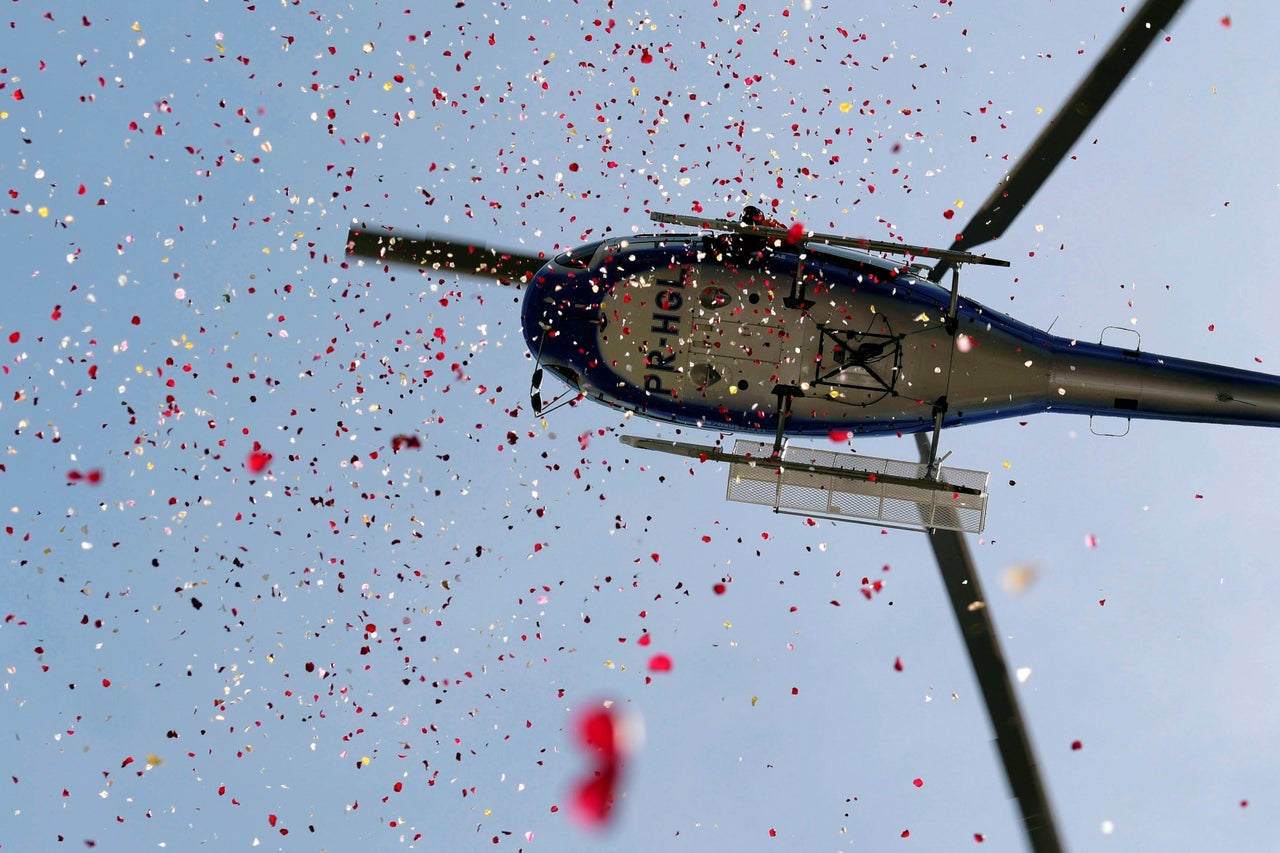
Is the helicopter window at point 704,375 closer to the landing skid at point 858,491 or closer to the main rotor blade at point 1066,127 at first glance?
the landing skid at point 858,491

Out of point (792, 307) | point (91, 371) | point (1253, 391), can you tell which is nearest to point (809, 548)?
point (792, 307)

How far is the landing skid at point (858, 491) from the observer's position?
1283 centimetres

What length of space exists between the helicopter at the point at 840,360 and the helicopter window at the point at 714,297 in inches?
0.8

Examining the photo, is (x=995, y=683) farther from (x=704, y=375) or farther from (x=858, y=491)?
(x=704, y=375)

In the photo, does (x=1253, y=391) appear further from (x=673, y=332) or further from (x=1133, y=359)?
(x=673, y=332)

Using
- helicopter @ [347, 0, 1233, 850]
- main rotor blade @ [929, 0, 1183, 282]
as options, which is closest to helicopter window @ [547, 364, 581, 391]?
helicopter @ [347, 0, 1233, 850]

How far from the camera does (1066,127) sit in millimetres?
12594

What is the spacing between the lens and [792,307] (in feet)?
44.2

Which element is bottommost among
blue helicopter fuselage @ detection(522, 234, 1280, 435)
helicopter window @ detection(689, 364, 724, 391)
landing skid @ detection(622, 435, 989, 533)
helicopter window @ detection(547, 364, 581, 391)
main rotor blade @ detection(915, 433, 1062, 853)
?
main rotor blade @ detection(915, 433, 1062, 853)

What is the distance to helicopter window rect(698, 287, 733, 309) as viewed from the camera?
1356 centimetres

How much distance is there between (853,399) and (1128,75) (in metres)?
4.69

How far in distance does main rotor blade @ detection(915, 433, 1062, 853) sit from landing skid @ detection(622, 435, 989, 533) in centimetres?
33

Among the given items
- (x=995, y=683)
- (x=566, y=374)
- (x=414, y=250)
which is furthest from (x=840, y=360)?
(x=414, y=250)

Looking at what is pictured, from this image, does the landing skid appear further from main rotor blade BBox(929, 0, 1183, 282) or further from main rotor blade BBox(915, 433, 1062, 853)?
main rotor blade BBox(929, 0, 1183, 282)
